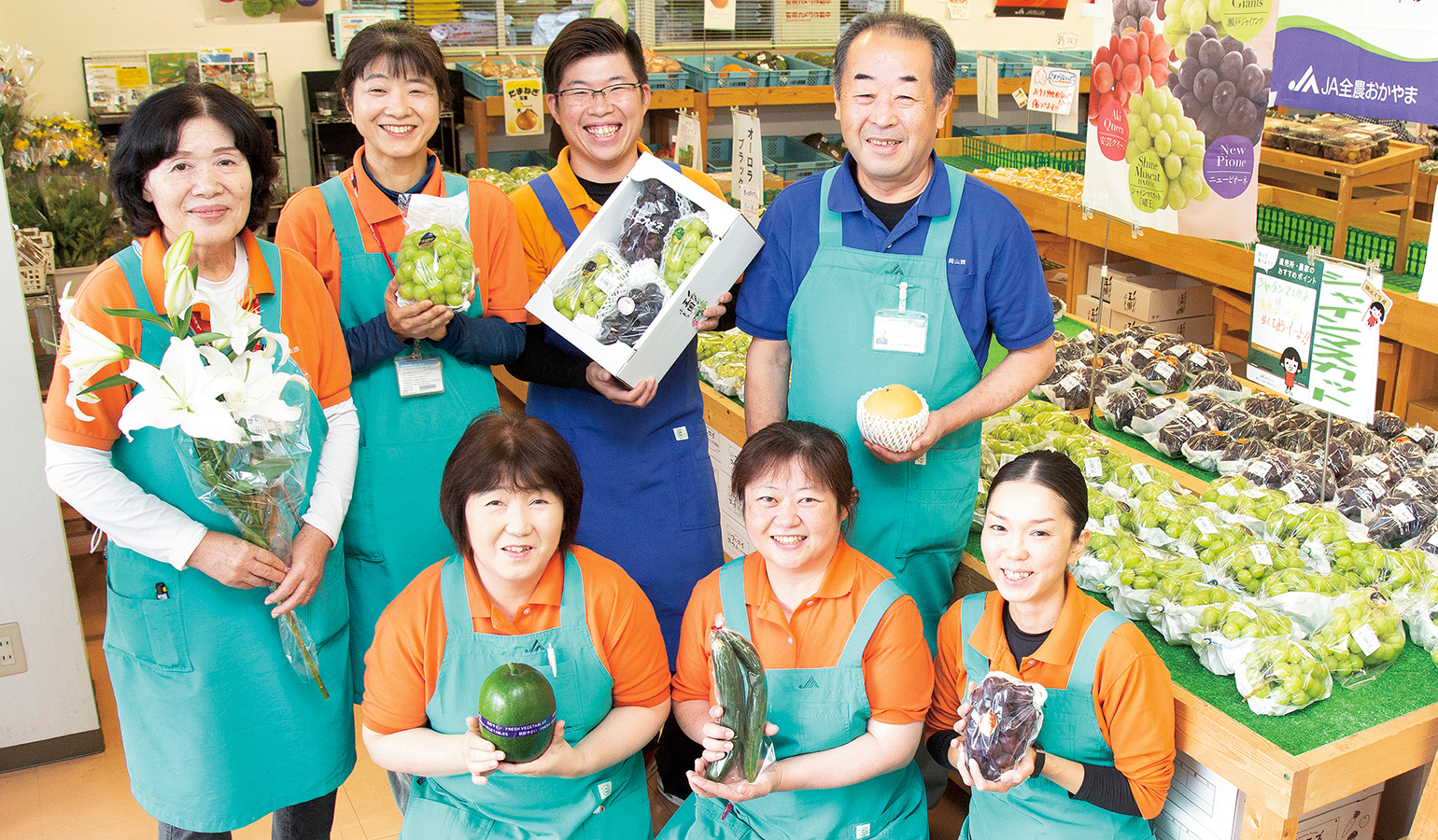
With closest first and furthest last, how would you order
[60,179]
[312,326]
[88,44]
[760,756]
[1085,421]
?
[760,756] → [312,326] → [1085,421] → [60,179] → [88,44]

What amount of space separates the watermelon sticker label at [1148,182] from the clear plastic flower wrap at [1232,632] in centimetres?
133

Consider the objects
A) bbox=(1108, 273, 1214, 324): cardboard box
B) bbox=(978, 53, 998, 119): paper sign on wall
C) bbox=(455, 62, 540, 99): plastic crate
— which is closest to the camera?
bbox=(1108, 273, 1214, 324): cardboard box

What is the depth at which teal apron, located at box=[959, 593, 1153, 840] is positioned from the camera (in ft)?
6.11

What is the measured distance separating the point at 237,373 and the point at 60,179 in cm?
318

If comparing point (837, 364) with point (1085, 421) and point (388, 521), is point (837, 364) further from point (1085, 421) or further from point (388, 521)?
point (1085, 421)

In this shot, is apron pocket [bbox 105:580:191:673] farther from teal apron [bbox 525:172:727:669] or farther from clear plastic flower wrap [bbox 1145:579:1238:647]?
clear plastic flower wrap [bbox 1145:579:1238:647]

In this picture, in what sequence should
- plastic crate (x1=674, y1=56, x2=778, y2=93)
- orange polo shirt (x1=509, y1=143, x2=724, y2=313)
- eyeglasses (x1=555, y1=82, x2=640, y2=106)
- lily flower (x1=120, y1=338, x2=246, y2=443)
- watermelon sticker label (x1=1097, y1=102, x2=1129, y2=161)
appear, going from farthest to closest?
plastic crate (x1=674, y1=56, x2=778, y2=93)
watermelon sticker label (x1=1097, y1=102, x2=1129, y2=161)
orange polo shirt (x1=509, y1=143, x2=724, y2=313)
eyeglasses (x1=555, y1=82, x2=640, y2=106)
lily flower (x1=120, y1=338, x2=246, y2=443)

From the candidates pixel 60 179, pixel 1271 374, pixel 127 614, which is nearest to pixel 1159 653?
pixel 1271 374

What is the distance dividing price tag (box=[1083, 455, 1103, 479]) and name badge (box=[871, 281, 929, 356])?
0.74 metres

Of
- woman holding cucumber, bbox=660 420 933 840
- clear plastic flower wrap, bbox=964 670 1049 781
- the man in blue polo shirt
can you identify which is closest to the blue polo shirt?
the man in blue polo shirt

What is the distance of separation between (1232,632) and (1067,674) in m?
0.35

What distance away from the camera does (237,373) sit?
1.76m

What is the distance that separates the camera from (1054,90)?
4762 millimetres

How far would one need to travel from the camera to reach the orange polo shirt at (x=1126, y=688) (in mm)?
1840
